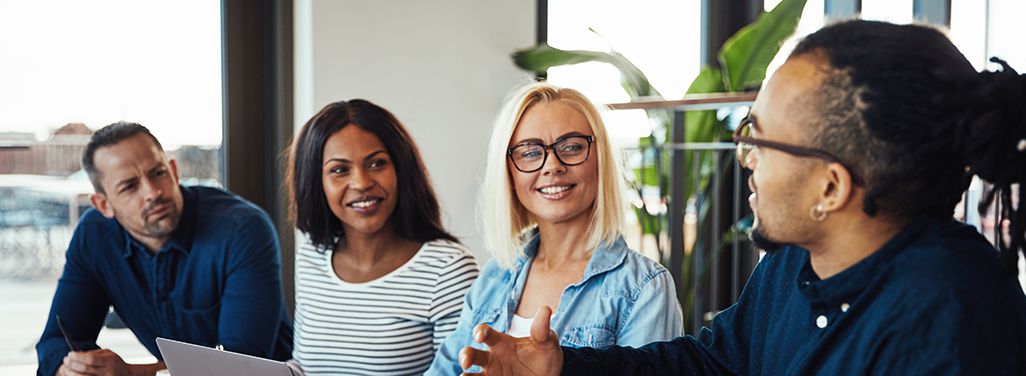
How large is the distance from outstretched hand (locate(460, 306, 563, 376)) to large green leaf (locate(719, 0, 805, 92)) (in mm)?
2181

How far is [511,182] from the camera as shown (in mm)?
1577

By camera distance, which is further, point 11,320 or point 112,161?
point 11,320

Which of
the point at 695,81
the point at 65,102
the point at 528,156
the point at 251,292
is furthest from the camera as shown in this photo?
the point at 695,81

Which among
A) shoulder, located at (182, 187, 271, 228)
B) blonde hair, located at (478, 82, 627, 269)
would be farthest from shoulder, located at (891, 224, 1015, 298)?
shoulder, located at (182, 187, 271, 228)

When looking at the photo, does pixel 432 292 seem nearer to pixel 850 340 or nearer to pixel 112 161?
pixel 112 161

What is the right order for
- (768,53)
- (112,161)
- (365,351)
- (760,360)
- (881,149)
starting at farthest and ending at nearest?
(768,53)
(112,161)
(365,351)
(760,360)
(881,149)

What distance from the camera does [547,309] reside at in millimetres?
1030

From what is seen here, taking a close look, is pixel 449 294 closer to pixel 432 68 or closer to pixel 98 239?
pixel 98 239

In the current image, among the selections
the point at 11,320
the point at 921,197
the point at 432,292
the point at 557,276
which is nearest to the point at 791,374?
the point at 921,197

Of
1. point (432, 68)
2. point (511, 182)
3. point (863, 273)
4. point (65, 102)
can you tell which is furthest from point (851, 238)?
point (65, 102)

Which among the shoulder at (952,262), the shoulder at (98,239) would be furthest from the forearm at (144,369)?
the shoulder at (952,262)

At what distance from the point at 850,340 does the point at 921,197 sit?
0.60ft

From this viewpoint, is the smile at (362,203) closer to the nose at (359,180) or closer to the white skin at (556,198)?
the nose at (359,180)

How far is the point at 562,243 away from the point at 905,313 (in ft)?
2.72
